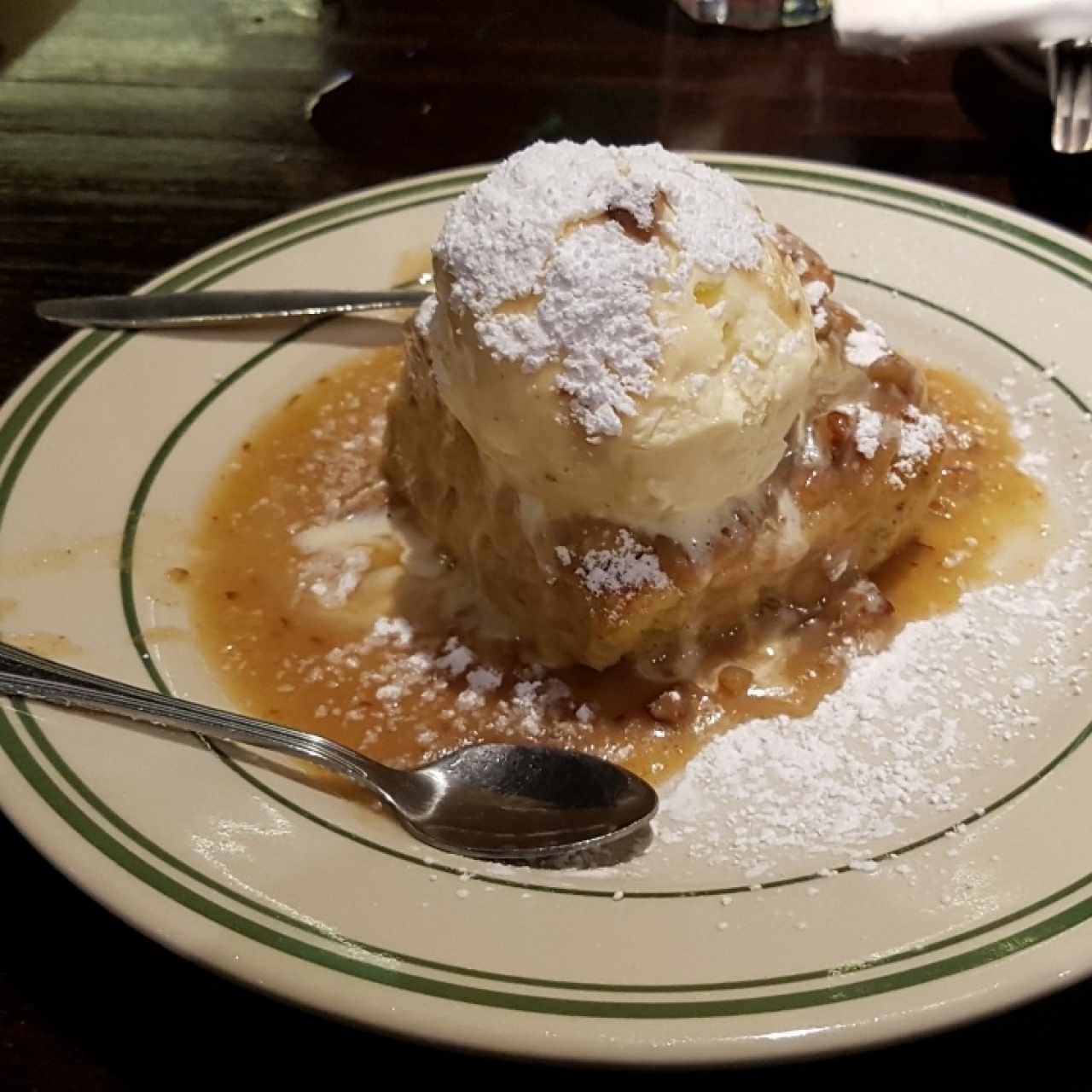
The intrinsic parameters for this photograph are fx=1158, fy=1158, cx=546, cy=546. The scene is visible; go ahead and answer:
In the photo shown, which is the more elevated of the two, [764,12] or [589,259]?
[764,12]

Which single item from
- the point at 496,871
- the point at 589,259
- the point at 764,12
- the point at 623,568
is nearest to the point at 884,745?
the point at 623,568

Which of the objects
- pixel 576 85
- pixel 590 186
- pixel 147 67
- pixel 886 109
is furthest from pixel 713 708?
pixel 147 67

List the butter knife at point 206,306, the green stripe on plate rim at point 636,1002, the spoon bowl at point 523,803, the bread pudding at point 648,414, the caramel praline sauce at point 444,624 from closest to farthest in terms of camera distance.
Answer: the green stripe on plate rim at point 636,1002 < the spoon bowl at point 523,803 < the bread pudding at point 648,414 < the caramel praline sauce at point 444,624 < the butter knife at point 206,306

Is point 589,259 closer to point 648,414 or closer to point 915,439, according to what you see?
point 648,414

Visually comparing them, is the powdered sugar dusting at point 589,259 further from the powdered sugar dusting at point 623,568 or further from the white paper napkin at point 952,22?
the white paper napkin at point 952,22

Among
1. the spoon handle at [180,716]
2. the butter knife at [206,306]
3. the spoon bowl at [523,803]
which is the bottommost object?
the spoon bowl at [523,803]

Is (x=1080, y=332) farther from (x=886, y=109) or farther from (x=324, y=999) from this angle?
(x=324, y=999)

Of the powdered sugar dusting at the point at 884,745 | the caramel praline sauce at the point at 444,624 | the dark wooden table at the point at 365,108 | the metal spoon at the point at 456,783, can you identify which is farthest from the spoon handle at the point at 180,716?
the dark wooden table at the point at 365,108
